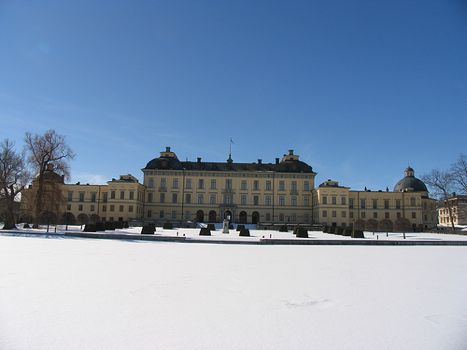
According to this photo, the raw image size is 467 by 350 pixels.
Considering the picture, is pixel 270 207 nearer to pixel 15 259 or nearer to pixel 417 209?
pixel 417 209

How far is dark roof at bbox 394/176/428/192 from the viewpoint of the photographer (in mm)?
64100

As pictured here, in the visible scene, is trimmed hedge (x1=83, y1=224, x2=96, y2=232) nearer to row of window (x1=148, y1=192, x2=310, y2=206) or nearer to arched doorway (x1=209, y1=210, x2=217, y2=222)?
row of window (x1=148, y1=192, x2=310, y2=206)

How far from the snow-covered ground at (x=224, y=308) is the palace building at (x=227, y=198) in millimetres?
49257

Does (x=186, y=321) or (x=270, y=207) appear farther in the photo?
(x=270, y=207)

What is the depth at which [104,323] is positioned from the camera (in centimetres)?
484

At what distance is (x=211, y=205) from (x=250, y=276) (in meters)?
50.8

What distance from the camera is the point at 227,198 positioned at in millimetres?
59656

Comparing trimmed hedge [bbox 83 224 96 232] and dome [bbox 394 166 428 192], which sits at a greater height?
dome [bbox 394 166 428 192]

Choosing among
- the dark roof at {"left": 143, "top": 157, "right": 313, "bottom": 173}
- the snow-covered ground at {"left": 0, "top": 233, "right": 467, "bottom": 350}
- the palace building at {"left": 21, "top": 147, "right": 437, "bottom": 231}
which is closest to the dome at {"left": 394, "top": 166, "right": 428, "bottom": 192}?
the palace building at {"left": 21, "top": 147, "right": 437, "bottom": 231}

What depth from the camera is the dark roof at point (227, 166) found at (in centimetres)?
6091

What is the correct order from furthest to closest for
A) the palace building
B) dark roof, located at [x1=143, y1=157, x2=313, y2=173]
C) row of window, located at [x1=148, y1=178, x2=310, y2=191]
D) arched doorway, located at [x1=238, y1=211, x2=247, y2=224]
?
dark roof, located at [x1=143, y1=157, x2=313, y2=173] < row of window, located at [x1=148, y1=178, x2=310, y2=191] < arched doorway, located at [x1=238, y1=211, x2=247, y2=224] < the palace building

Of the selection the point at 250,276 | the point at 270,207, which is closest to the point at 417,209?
the point at 270,207

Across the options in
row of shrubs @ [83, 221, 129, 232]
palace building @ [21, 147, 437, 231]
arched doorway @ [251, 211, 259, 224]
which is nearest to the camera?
row of shrubs @ [83, 221, 129, 232]

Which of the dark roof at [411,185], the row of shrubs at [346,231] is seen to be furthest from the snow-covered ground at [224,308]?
the dark roof at [411,185]
